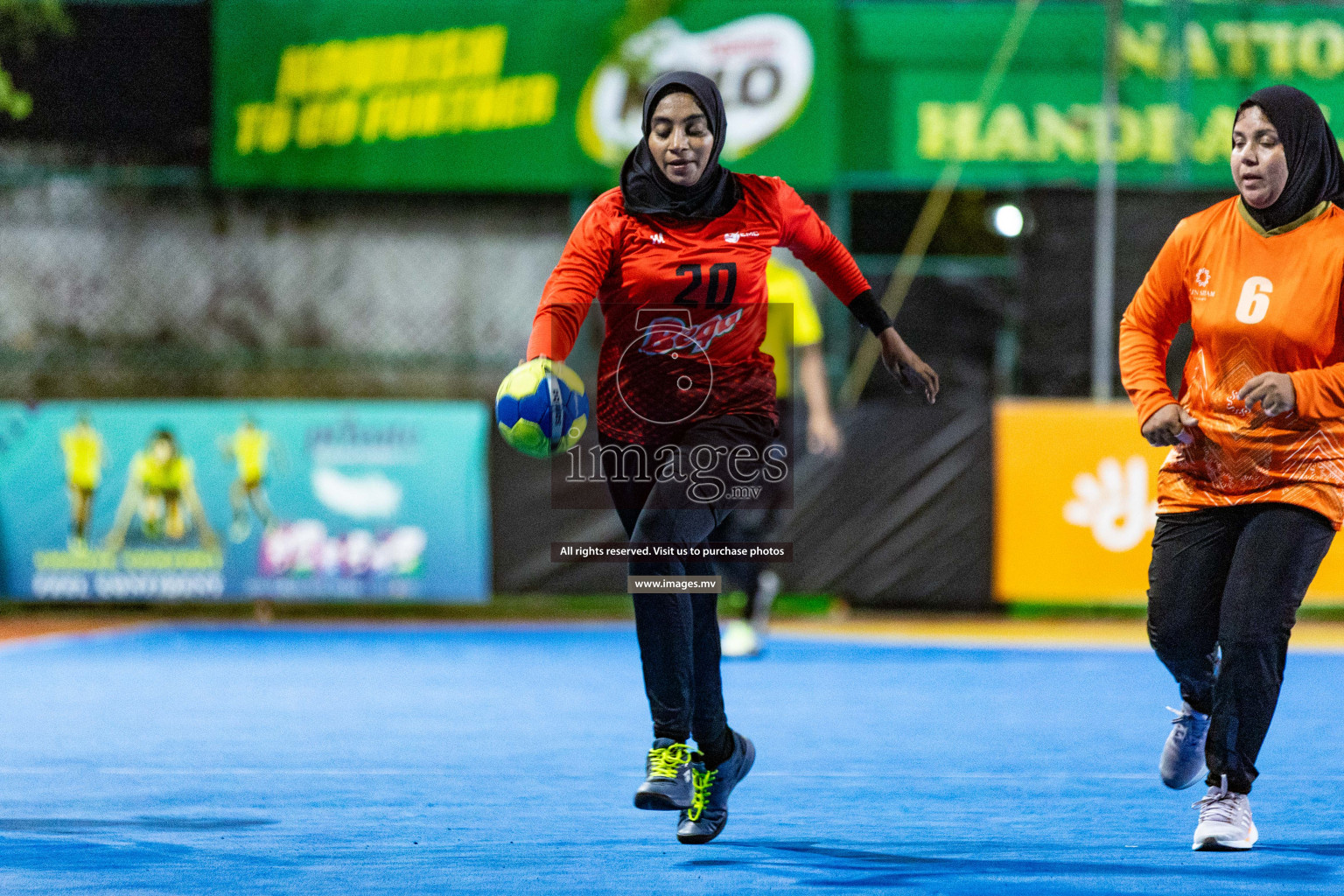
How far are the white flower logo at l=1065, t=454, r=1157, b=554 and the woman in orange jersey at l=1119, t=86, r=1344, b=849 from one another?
704 centimetres

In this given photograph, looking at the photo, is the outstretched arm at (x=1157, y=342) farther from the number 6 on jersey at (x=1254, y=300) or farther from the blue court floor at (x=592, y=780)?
the blue court floor at (x=592, y=780)

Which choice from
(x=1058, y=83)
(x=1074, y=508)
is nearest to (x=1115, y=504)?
(x=1074, y=508)

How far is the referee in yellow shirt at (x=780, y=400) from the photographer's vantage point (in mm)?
9461

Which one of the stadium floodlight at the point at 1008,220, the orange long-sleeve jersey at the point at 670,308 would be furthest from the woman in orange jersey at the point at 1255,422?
the stadium floodlight at the point at 1008,220

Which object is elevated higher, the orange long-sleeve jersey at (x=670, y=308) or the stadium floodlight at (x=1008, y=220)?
the stadium floodlight at (x=1008, y=220)

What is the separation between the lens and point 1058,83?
15359 millimetres

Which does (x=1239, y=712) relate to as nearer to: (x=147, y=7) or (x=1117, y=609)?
(x=1117, y=609)

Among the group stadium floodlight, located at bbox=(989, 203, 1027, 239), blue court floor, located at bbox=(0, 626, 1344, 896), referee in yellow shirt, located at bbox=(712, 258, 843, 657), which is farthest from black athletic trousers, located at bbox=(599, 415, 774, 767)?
stadium floodlight, located at bbox=(989, 203, 1027, 239)

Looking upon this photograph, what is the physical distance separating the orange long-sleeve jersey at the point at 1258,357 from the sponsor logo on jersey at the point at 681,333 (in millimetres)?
1222

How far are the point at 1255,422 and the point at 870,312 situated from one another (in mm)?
1132

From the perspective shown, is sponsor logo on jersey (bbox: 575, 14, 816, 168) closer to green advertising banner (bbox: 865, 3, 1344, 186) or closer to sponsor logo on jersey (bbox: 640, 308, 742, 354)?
green advertising banner (bbox: 865, 3, 1344, 186)

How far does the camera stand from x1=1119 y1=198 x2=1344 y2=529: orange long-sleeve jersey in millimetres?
4934

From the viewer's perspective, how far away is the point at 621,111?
49.1 feet

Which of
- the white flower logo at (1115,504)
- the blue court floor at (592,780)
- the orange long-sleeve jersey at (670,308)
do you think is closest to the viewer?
the blue court floor at (592,780)
